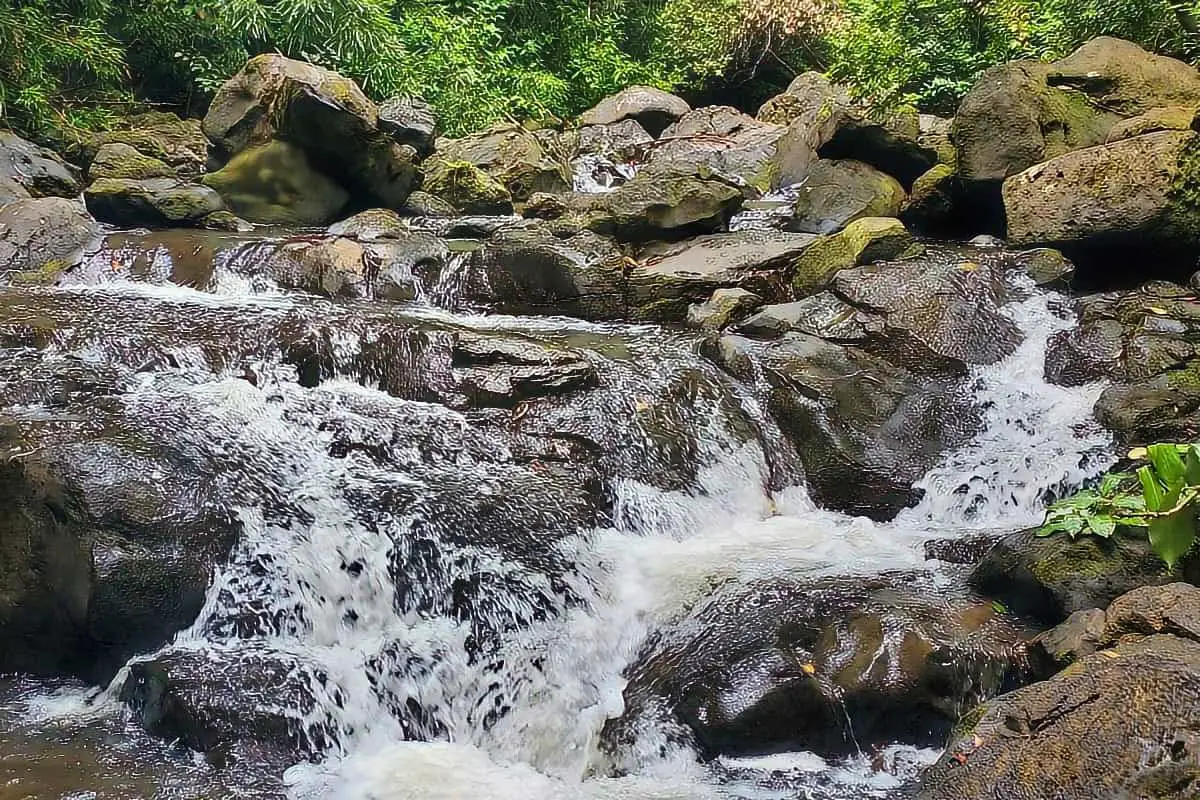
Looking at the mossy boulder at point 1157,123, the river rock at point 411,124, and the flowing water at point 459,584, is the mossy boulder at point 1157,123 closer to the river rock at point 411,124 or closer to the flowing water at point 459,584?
the flowing water at point 459,584

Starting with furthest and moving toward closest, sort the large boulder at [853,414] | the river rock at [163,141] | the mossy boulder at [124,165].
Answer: the river rock at [163,141], the mossy boulder at [124,165], the large boulder at [853,414]

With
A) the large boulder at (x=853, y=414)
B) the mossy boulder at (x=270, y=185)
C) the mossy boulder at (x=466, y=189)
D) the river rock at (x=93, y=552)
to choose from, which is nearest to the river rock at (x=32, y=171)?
the mossy boulder at (x=270, y=185)

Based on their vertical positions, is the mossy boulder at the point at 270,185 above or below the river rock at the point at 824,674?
above

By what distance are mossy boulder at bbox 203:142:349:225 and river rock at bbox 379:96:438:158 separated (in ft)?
5.11

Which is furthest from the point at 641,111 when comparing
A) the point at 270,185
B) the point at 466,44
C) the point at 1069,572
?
the point at 1069,572

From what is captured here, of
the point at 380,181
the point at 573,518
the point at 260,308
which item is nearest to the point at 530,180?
the point at 380,181

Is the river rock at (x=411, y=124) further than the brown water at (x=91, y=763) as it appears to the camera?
Yes

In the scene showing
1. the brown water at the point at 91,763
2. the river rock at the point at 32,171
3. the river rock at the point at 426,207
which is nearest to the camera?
the brown water at the point at 91,763

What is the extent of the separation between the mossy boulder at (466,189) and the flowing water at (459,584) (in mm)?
4601

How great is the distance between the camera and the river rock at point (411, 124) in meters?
11.1

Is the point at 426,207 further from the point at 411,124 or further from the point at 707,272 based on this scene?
the point at 707,272

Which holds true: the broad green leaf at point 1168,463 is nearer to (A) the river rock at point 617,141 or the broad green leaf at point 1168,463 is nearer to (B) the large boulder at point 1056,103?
(B) the large boulder at point 1056,103

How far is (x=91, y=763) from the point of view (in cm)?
359

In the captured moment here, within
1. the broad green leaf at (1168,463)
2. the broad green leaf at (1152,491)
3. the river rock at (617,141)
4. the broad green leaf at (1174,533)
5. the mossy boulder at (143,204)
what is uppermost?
the river rock at (617,141)
